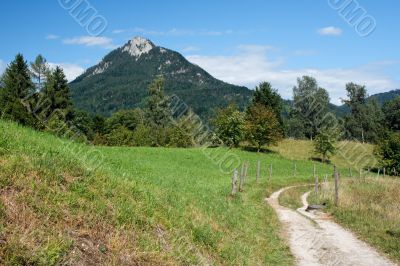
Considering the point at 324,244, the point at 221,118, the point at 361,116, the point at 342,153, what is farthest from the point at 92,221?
the point at 361,116

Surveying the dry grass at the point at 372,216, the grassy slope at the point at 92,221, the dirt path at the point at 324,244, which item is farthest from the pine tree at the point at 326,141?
the grassy slope at the point at 92,221

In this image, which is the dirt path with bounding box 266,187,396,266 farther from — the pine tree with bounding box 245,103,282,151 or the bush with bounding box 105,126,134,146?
the bush with bounding box 105,126,134,146

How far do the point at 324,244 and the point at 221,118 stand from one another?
220 ft

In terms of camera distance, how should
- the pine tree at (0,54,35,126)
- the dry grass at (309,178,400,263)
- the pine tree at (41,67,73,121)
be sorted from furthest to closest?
the pine tree at (41,67,73,121), the pine tree at (0,54,35,126), the dry grass at (309,178,400,263)

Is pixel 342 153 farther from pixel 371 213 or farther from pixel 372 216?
pixel 372 216

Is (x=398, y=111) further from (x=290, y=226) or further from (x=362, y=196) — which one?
(x=290, y=226)

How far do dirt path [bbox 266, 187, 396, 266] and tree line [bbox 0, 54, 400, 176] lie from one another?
2335 cm

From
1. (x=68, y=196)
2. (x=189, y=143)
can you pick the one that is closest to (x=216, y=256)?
(x=68, y=196)

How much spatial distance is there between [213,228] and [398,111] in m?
111

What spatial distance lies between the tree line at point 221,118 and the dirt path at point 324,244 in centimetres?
2335

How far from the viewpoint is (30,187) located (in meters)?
7.48

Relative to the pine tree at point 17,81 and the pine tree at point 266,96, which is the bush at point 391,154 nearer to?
the pine tree at point 266,96

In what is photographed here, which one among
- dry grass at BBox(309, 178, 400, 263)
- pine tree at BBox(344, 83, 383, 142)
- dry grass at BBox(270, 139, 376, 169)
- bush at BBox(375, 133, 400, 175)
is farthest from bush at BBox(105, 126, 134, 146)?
dry grass at BBox(309, 178, 400, 263)

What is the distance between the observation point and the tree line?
218 feet
